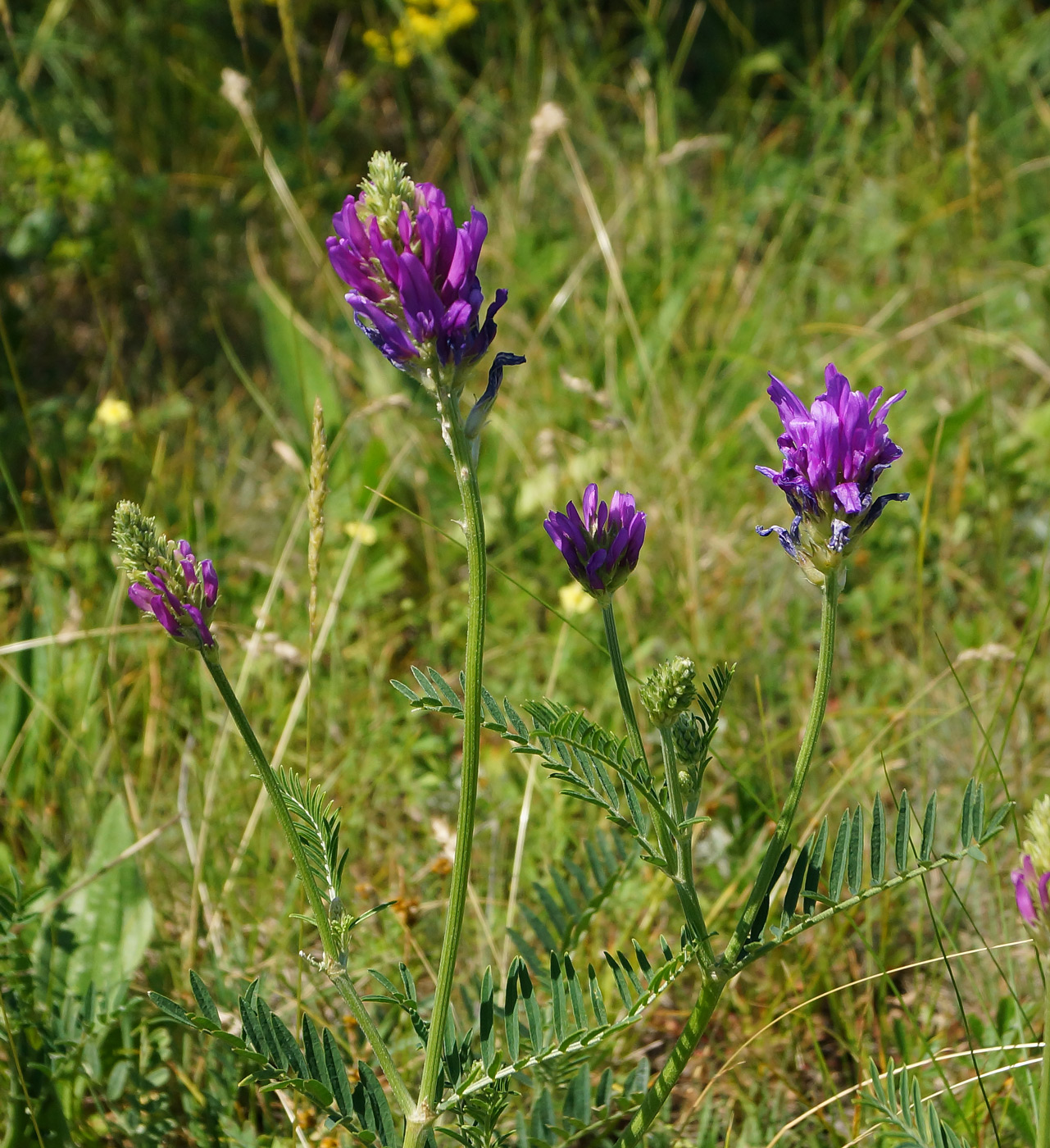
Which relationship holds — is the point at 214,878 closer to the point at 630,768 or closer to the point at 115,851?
the point at 115,851

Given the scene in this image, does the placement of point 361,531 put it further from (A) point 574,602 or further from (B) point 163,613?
(B) point 163,613

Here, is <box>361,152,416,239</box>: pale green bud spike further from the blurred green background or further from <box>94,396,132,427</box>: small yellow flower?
<box>94,396,132,427</box>: small yellow flower

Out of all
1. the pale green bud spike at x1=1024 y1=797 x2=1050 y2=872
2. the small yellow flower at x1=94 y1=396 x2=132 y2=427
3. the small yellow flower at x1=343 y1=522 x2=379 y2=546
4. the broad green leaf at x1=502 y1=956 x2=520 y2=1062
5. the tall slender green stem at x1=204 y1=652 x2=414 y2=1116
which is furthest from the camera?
the small yellow flower at x1=94 y1=396 x2=132 y2=427

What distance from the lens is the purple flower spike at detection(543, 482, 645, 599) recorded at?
1103mm

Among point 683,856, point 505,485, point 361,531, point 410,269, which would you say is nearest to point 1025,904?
point 683,856

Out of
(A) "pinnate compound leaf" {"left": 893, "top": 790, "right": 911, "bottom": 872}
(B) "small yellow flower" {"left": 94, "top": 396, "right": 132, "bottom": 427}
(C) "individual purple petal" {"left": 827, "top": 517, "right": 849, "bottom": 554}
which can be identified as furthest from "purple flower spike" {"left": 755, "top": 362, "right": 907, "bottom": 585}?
(B) "small yellow flower" {"left": 94, "top": 396, "right": 132, "bottom": 427}

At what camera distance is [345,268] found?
3.16ft

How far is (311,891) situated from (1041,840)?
67cm

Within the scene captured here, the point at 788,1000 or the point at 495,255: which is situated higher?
the point at 495,255

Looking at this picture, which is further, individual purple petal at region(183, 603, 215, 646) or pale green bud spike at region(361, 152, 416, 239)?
individual purple petal at region(183, 603, 215, 646)

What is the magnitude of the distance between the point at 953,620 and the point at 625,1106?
4.85ft

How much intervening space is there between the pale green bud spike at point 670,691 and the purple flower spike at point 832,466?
167 mm

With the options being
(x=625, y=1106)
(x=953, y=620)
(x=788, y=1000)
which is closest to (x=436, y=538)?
(x=953, y=620)

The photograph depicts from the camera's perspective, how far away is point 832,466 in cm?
105
